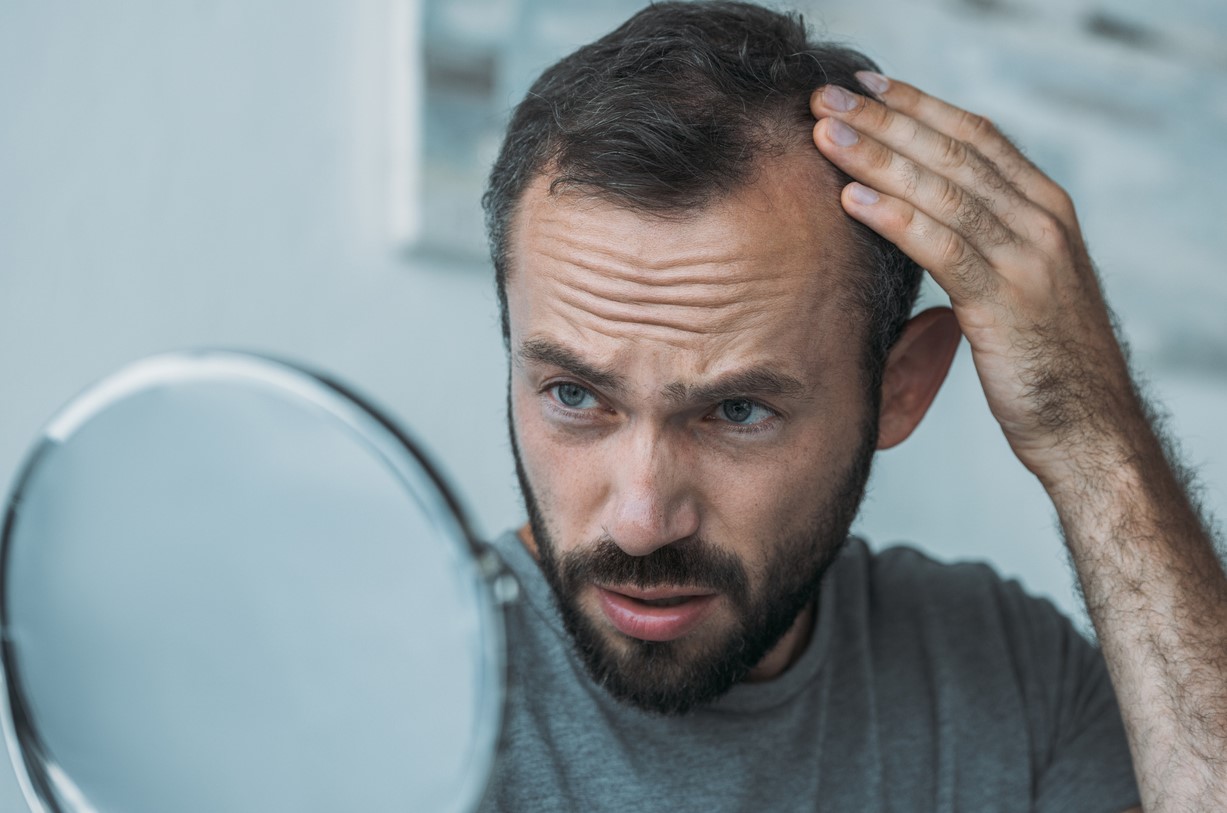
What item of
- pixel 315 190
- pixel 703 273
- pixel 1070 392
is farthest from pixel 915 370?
pixel 315 190

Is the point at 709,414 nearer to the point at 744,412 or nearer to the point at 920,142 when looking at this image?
the point at 744,412

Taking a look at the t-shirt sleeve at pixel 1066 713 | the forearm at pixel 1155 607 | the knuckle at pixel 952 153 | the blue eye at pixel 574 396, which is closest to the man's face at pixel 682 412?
the blue eye at pixel 574 396

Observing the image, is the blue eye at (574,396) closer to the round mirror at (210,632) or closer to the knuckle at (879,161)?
the knuckle at (879,161)


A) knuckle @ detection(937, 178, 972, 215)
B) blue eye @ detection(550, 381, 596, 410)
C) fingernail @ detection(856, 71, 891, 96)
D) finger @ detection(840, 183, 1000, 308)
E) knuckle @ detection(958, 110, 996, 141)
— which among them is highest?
fingernail @ detection(856, 71, 891, 96)

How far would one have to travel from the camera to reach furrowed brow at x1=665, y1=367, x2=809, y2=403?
1079 mm

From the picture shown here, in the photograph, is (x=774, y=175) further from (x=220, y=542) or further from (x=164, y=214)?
(x=164, y=214)

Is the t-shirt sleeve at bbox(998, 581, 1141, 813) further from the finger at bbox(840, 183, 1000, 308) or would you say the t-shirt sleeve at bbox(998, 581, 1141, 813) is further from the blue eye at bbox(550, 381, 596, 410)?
the blue eye at bbox(550, 381, 596, 410)

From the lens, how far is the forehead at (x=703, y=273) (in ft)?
3.56

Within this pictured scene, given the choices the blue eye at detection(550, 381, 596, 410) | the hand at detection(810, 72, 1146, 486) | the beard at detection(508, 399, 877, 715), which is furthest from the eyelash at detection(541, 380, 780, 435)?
the hand at detection(810, 72, 1146, 486)

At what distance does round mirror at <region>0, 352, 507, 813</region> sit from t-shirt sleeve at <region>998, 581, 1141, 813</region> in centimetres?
95

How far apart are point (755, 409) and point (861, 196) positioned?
9.1 inches

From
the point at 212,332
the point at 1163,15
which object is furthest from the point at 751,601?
the point at 1163,15

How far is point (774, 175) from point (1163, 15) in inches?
73.0

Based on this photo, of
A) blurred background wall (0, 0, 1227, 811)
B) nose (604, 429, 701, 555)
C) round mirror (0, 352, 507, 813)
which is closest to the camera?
round mirror (0, 352, 507, 813)
